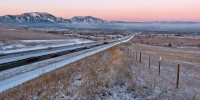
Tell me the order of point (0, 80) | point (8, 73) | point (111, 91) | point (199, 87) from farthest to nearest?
point (8, 73)
point (0, 80)
point (199, 87)
point (111, 91)

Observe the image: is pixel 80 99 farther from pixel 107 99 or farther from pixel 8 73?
pixel 8 73

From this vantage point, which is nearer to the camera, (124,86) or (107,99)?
(107,99)

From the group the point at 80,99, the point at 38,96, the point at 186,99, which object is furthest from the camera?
the point at 186,99

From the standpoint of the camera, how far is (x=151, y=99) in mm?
9531

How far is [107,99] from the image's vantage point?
28.9 ft

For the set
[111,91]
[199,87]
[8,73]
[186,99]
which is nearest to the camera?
[111,91]

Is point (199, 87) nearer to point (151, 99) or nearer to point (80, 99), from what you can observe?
point (151, 99)

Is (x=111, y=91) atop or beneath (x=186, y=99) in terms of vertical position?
atop

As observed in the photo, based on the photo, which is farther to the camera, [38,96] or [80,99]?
[38,96]

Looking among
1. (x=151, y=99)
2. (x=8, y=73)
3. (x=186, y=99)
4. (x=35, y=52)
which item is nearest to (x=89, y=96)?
(x=151, y=99)

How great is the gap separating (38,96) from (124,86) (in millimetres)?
4541

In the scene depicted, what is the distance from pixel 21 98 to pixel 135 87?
19.1 ft

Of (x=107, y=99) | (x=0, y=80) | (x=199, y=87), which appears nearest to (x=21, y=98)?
(x=107, y=99)

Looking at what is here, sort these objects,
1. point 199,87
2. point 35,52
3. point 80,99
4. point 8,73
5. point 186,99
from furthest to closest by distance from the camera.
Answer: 1. point 35,52
2. point 8,73
3. point 199,87
4. point 186,99
5. point 80,99
